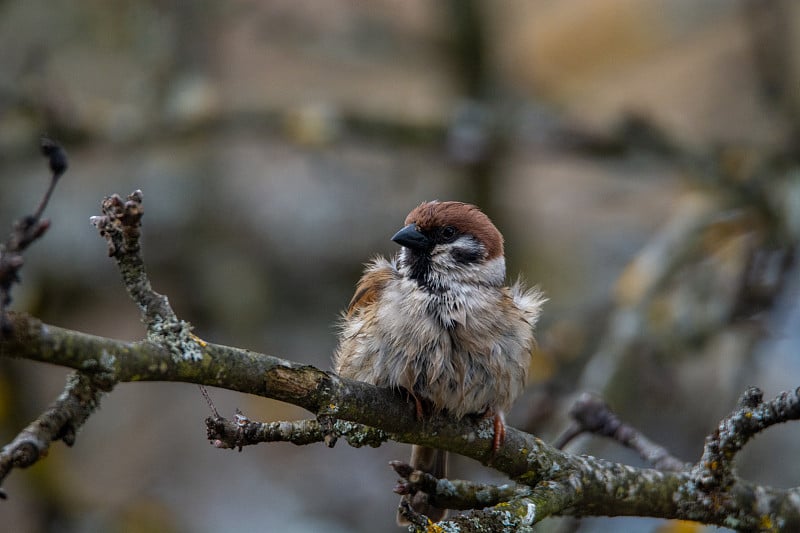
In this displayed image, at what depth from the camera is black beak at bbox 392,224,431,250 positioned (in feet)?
11.0

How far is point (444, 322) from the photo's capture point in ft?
9.87

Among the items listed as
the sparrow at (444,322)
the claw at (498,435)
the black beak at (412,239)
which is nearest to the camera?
the claw at (498,435)

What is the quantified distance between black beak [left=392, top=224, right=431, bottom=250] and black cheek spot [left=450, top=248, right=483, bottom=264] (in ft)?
0.37

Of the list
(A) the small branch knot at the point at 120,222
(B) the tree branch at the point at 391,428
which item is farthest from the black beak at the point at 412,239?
(A) the small branch knot at the point at 120,222

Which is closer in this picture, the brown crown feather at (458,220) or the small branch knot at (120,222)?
the small branch knot at (120,222)

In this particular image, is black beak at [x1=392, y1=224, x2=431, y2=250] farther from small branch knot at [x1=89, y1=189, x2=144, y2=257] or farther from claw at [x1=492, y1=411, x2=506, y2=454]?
Answer: small branch knot at [x1=89, y1=189, x2=144, y2=257]

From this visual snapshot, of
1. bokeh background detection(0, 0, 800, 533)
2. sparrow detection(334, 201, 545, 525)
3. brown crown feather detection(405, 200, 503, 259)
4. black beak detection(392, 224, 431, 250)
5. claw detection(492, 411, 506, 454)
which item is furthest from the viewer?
bokeh background detection(0, 0, 800, 533)

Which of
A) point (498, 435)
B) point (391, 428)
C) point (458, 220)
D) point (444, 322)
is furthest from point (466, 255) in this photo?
point (391, 428)

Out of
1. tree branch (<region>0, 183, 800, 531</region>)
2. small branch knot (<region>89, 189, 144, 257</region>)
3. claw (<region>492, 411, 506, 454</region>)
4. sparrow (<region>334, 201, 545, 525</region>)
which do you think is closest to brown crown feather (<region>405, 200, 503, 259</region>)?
sparrow (<region>334, 201, 545, 525</region>)

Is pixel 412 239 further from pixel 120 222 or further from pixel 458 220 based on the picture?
pixel 120 222

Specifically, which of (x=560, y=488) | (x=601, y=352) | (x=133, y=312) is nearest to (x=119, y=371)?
(x=560, y=488)

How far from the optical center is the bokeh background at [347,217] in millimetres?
4773

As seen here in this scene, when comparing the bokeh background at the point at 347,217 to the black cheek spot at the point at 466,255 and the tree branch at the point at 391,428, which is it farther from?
the black cheek spot at the point at 466,255

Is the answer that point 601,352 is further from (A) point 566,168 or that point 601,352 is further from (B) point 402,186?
(A) point 566,168
